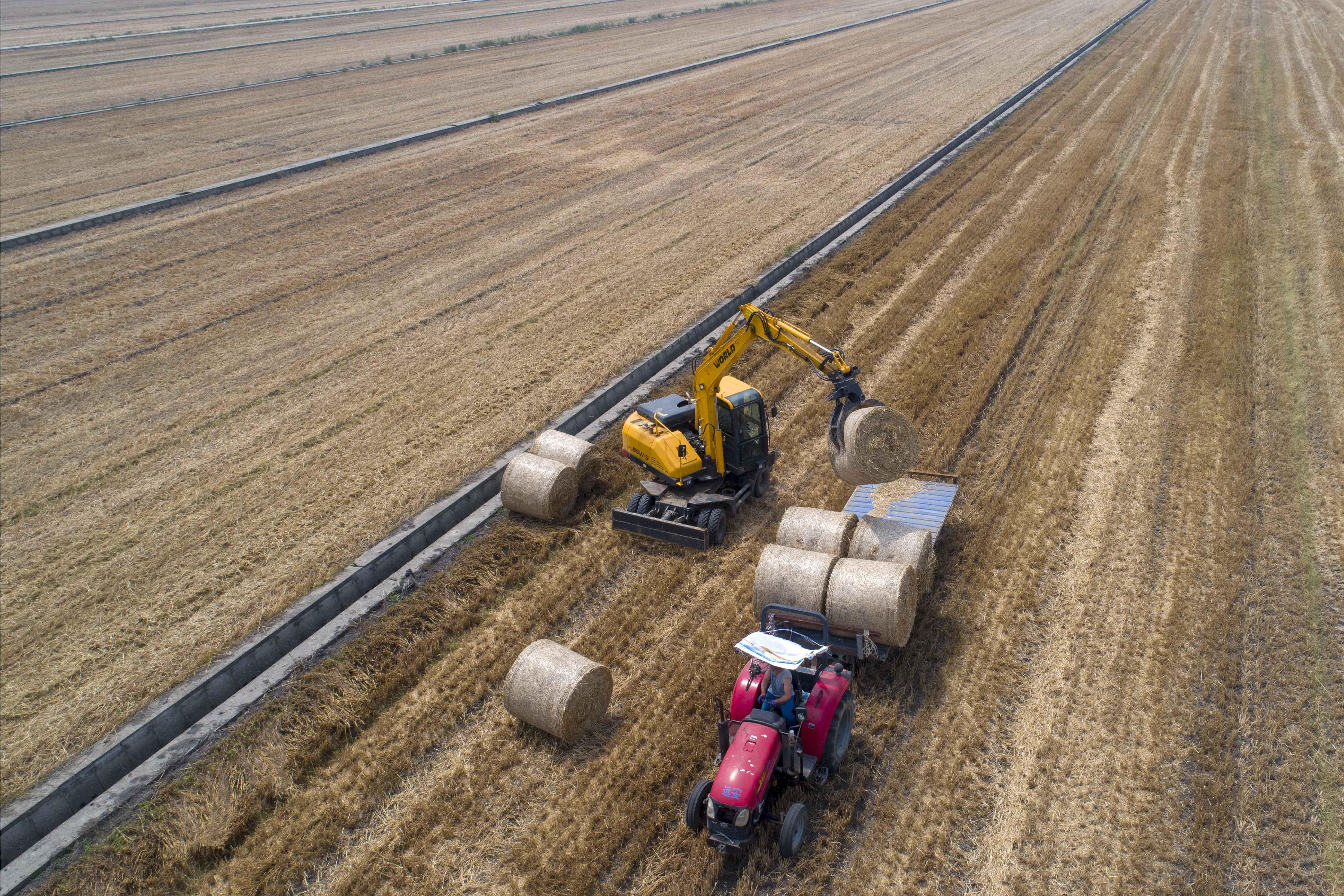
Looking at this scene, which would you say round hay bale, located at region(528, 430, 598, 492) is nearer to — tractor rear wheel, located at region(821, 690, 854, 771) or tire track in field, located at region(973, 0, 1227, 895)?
tractor rear wheel, located at region(821, 690, 854, 771)

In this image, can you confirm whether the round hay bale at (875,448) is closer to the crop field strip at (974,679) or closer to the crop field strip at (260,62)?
the crop field strip at (974,679)

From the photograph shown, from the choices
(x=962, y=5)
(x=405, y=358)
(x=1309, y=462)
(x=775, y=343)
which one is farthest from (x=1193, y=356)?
(x=962, y=5)

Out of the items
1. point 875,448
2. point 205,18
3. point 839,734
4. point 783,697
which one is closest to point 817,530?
point 875,448

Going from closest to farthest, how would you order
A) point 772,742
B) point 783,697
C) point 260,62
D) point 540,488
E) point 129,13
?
point 772,742, point 783,697, point 540,488, point 260,62, point 129,13

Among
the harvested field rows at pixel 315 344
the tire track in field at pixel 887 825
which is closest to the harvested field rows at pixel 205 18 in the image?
the harvested field rows at pixel 315 344

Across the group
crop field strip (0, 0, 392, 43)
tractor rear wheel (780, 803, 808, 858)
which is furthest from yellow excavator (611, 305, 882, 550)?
crop field strip (0, 0, 392, 43)

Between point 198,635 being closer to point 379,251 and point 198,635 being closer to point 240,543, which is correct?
point 240,543

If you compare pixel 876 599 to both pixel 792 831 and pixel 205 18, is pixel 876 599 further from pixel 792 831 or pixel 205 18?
pixel 205 18

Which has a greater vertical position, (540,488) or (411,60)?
(411,60)
